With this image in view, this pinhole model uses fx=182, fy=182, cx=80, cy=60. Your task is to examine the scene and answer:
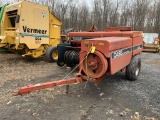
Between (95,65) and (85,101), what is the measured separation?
805 millimetres

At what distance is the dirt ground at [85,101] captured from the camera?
3287 mm

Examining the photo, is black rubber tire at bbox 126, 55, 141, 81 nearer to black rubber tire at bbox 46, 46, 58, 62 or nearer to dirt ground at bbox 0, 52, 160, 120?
dirt ground at bbox 0, 52, 160, 120

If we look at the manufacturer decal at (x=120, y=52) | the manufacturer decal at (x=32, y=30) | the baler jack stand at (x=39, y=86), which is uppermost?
the manufacturer decal at (x=32, y=30)

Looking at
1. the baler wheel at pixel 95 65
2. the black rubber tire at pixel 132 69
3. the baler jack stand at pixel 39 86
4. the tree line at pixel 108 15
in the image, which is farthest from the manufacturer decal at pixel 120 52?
the tree line at pixel 108 15

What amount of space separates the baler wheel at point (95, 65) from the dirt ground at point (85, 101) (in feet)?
2.00

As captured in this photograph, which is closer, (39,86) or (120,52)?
(39,86)

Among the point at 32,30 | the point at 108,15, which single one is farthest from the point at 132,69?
the point at 108,15

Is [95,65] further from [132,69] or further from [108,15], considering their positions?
[108,15]

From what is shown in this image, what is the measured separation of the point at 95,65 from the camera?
3.71m

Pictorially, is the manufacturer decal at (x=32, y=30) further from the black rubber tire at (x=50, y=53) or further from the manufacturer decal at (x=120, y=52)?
the manufacturer decal at (x=120, y=52)

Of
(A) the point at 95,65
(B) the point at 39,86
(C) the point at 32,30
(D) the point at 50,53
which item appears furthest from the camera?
(D) the point at 50,53

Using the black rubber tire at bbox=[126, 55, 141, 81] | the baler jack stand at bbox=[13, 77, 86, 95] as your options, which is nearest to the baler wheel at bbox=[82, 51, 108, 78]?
the baler jack stand at bbox=[13, 77, 86, 95]

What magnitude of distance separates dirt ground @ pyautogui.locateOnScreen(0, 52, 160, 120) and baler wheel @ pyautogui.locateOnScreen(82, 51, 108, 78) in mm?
608

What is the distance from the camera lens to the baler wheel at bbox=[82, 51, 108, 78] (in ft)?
11.7
